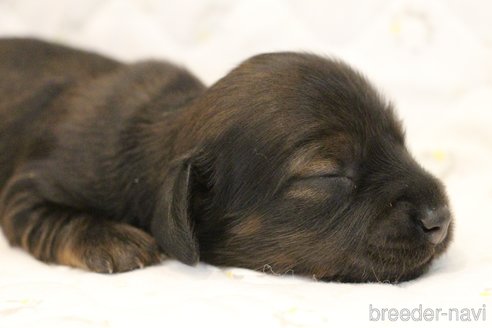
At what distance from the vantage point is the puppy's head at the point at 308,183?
9.41 ft

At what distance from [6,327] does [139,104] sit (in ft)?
4.39

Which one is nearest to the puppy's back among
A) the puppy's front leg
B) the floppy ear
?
the puppy's front leg

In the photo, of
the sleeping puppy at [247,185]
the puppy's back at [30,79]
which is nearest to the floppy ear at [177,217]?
the sleeping puppy at [247,185]

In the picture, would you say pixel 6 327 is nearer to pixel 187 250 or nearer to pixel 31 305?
pixel 31 305

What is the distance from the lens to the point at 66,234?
130 inches

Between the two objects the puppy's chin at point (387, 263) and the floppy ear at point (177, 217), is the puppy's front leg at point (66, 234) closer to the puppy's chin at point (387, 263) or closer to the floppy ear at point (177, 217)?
the floppy ear at point (177, 217)

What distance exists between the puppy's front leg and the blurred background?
5.11ft

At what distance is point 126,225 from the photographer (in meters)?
3.33

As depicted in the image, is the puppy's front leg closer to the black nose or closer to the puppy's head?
the puppy's head

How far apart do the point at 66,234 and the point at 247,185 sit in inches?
33.2

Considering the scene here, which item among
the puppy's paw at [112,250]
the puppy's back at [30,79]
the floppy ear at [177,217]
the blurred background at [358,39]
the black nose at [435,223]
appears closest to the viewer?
the black nose at [435,223]

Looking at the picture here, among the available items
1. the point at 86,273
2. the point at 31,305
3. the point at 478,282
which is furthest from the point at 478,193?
the point at 31,305

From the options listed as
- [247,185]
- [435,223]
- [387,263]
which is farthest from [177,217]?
[435,223]

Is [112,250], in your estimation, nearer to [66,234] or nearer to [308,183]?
[66,234]
